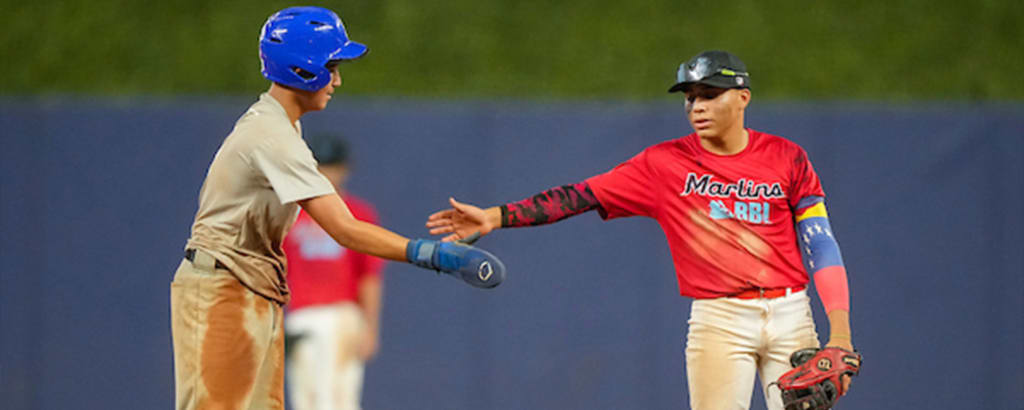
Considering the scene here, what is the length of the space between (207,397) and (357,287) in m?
3.00

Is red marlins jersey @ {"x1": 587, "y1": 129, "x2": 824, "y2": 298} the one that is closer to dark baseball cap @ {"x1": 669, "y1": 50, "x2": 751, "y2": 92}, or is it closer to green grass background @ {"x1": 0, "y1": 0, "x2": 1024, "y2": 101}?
dark baseball cap @ {"x1": 669, "y1": 50, "x2": 751, "y2": 92}

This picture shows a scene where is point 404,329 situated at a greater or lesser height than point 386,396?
greater

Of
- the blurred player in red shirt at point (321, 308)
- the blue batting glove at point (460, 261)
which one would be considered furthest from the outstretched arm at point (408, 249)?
the blurred player in red shirt at point (321, 308)

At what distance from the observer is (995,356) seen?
6.92 meters

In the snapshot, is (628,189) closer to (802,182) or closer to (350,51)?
(802,182)

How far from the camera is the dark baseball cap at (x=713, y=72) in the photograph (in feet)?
13.2

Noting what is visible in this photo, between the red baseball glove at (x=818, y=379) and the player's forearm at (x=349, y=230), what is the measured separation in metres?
1.51

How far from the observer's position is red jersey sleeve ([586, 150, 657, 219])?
422 centimetres

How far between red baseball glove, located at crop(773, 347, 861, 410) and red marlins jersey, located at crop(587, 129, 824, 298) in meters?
0.35

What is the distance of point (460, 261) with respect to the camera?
138 inches

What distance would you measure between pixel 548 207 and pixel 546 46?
512 cm

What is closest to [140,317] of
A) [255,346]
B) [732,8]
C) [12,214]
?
[12,214]

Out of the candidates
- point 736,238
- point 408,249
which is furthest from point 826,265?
point 408,249

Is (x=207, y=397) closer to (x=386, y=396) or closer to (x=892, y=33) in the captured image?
(x=386, y=396)
